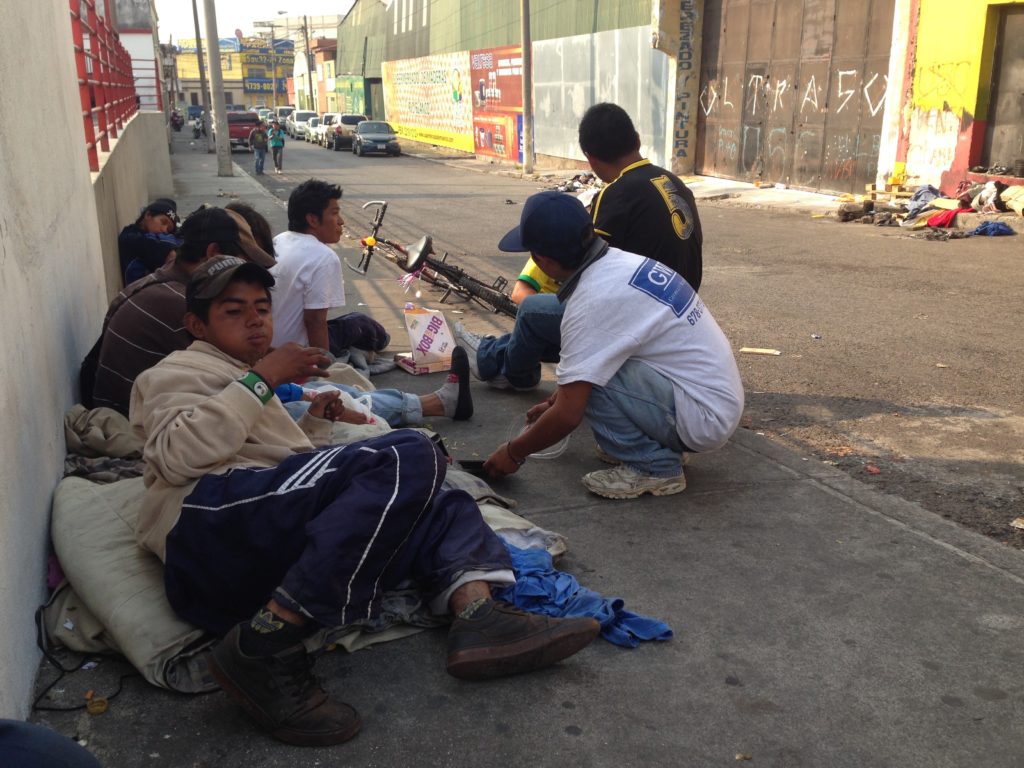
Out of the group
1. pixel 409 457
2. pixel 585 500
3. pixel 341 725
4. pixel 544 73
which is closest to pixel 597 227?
pixel 585 500

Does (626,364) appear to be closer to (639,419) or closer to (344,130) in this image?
(639,419)

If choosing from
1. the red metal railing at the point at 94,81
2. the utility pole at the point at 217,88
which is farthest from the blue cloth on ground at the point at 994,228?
the utility pole at the point at 217,88

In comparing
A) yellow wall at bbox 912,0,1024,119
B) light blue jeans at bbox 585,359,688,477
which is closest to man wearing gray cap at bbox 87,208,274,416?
light blue jeans at bbox 585,359,688,477

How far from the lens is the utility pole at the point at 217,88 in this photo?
79.1 feet

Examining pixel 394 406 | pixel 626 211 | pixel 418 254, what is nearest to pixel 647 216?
pixel 626 211

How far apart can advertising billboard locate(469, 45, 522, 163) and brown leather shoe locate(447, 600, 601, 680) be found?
3071 cm

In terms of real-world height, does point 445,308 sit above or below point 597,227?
below

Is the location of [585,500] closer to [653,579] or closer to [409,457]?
[653,579]

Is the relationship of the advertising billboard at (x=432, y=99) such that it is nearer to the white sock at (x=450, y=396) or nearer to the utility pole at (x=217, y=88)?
the utility pole at (x=217, y=88)

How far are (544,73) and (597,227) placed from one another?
2776 cm

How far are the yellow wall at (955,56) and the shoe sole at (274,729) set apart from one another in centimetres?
1540

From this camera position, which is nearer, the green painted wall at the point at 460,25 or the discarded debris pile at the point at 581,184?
the discarded debris pile at the point at 581,184

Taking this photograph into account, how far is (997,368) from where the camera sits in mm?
6477

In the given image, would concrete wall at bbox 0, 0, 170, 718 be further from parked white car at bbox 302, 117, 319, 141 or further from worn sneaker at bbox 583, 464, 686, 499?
parked white car at bbox 302, 117, 319, 141
